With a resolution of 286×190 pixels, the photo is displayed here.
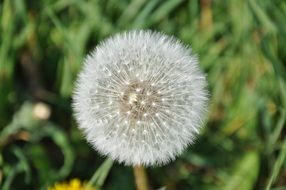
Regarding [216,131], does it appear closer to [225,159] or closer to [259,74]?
[225,159]

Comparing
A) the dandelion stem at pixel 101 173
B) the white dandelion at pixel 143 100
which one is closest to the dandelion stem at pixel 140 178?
the dandelion stem at pixel 101 173

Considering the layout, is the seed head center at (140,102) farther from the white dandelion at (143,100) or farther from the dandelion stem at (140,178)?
the dandelion stem at (140,178)

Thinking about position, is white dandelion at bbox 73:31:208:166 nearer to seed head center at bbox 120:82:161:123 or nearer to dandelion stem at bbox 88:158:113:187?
seed head center at bbox 120:82:161:123

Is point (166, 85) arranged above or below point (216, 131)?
above

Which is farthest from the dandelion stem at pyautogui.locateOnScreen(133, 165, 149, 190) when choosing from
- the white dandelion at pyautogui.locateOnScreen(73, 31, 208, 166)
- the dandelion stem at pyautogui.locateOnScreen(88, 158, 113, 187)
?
the white dandelion at pyautogui.locateOnScreen(73, 31, 208, 166)

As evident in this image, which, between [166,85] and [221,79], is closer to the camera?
[166,85]

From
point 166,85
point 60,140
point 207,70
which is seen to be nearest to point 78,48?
point 60,140

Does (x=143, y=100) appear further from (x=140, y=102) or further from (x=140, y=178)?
(x=140, y=178)
